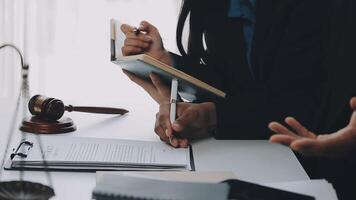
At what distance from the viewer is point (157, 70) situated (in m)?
0.98

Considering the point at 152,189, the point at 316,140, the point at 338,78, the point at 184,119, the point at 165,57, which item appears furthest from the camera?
the point at 165,57

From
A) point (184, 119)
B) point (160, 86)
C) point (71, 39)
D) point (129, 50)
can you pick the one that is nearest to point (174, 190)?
point (184, 119)

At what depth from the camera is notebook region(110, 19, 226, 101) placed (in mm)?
937

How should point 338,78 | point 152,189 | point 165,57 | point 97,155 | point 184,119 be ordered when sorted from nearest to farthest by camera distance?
point 152,189 < point 97,155 < point 184,119 < point 338,78 < point 165,57

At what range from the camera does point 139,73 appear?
1155 mm

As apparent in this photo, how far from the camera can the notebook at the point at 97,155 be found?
2.74 ft

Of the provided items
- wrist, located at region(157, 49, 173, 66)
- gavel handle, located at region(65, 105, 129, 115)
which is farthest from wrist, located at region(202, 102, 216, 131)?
gavel handle, located at region(65, 105, 129, 115)

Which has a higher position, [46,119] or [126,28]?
[126,28]

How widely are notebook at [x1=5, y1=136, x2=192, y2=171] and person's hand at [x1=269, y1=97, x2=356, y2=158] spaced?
26 centimetres

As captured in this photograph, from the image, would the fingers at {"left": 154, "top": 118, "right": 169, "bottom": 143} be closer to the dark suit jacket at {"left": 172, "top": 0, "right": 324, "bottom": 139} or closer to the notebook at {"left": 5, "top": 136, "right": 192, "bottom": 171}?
the notebook at {"left": 5, "top": 136, "right": 192, "bottom": 171}

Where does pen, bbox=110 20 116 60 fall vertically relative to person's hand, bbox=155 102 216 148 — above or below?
above

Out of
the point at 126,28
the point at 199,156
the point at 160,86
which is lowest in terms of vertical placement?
the point at 199,156

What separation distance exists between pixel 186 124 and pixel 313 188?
379 millimetres

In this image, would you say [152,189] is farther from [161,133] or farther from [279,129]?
[161,133]
